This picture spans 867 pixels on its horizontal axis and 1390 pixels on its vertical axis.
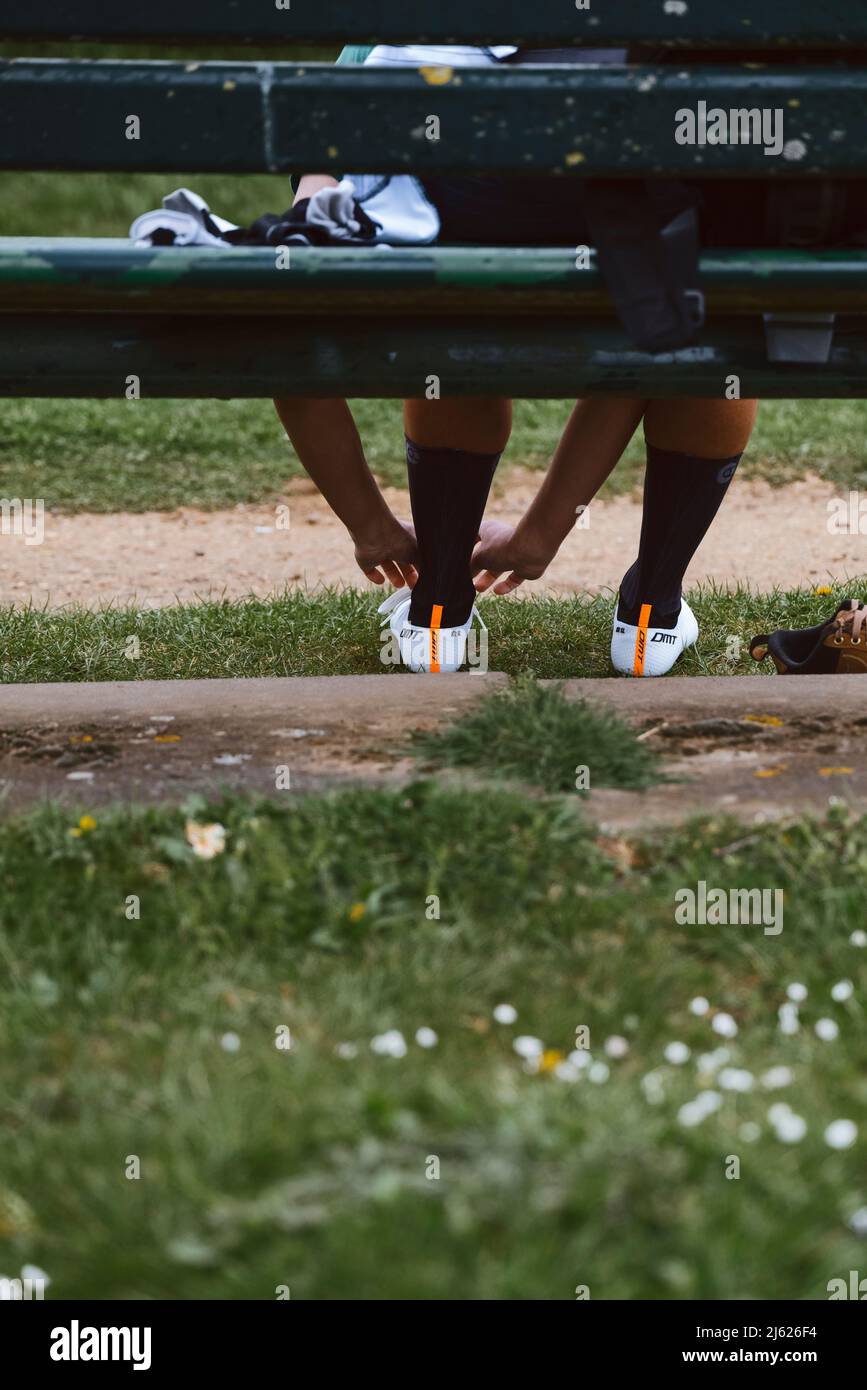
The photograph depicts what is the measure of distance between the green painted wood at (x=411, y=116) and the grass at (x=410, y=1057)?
0.91 m

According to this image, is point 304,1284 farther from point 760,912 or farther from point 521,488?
point 521,488

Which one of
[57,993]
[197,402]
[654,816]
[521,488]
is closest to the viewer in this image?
[57,993]

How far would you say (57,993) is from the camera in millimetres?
1783

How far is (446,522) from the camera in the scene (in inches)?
124

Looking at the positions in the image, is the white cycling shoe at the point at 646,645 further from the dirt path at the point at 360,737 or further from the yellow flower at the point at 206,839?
the yellow flower at the point at 206,839

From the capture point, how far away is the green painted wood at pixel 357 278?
2.08 metres

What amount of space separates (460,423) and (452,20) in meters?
1.09

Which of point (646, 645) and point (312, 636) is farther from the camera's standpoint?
point (312, 636)

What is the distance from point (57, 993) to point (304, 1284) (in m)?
0.59

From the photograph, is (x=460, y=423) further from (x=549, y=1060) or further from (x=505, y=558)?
(x=549, y=1060)

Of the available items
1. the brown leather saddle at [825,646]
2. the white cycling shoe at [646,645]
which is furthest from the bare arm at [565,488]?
the brown leather saddle at [825,646]

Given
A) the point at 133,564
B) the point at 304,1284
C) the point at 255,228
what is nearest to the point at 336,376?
the point at 255,228

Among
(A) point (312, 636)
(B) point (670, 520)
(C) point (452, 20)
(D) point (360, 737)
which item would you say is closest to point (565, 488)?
(B) point (670, 520)

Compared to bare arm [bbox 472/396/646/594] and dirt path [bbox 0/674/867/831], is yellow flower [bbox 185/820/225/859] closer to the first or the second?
dirt path [bbox 0/674/867/831]
